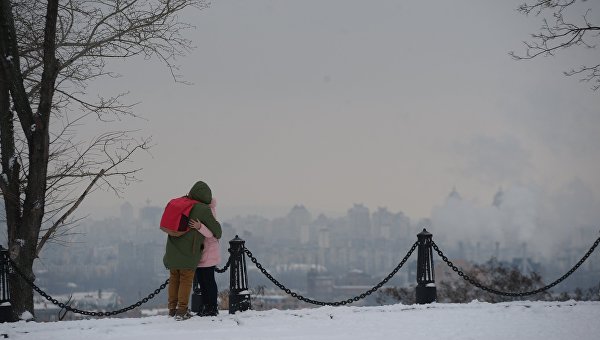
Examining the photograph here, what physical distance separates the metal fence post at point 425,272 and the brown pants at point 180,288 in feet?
14.0

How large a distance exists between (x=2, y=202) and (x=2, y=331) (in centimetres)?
443

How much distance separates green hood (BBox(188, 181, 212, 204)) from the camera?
1093 cm

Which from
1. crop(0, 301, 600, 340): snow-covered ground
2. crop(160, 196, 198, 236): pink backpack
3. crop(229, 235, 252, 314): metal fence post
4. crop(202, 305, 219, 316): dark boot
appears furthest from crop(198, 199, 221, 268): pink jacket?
crop(229, 235, 252, 314): metal fence post

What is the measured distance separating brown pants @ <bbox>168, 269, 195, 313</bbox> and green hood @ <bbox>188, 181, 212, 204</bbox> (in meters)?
0.98

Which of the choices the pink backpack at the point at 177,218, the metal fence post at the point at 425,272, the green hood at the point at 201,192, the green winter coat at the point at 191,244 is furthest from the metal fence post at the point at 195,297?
the metal fence post at the point at 425,272

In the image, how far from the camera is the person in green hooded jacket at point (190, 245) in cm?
1081

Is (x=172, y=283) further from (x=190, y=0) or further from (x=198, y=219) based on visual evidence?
(x=190, y=0)

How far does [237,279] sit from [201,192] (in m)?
1.86

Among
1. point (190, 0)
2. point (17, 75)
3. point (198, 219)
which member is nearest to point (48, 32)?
point (17, 75)

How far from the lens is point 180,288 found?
10953mm

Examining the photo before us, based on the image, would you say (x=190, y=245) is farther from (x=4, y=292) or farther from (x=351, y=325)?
(x=4, y=292)

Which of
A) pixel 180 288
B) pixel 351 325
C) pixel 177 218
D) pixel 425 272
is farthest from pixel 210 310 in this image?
pixel 425 272

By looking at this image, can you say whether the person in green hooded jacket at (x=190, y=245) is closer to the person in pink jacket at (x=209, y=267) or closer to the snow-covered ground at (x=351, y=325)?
the person in pink jacket at (x=209, y=267)

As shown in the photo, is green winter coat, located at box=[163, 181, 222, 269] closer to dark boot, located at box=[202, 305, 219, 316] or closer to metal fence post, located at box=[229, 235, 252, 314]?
dark boot, located at box=[202, 305, 219, 316]
